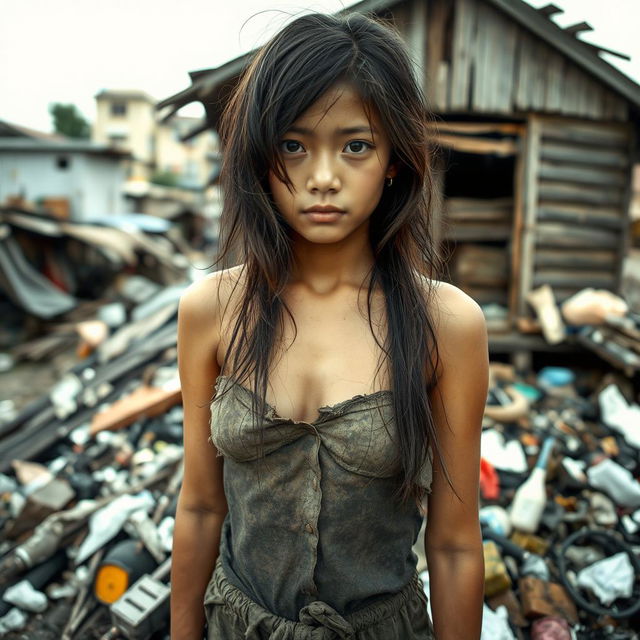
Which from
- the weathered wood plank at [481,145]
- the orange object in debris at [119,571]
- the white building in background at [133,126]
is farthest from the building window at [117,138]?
the orange object in debris at [119,571]

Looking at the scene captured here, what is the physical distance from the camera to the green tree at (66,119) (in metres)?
38.5

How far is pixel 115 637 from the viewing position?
2.89 m

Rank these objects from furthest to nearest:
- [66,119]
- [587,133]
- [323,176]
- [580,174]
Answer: [66,119], [580,174], [587,133], [323,176]

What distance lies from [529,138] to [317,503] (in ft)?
22.6

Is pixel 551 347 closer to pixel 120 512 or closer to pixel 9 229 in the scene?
pixel 120 512

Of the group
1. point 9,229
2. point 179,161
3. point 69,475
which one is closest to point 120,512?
point 69,475

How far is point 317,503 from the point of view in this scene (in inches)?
53.0

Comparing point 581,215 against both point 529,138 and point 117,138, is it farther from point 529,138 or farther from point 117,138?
point 117,138

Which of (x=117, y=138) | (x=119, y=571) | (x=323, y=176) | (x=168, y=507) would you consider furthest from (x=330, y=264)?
(x=117, y=138)

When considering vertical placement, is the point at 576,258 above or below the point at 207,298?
below

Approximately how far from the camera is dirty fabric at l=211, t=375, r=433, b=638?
4.34ft

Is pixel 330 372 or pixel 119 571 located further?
pixel 119 571

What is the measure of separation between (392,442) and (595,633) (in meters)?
2.63

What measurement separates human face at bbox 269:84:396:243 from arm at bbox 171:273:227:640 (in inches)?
15.2
